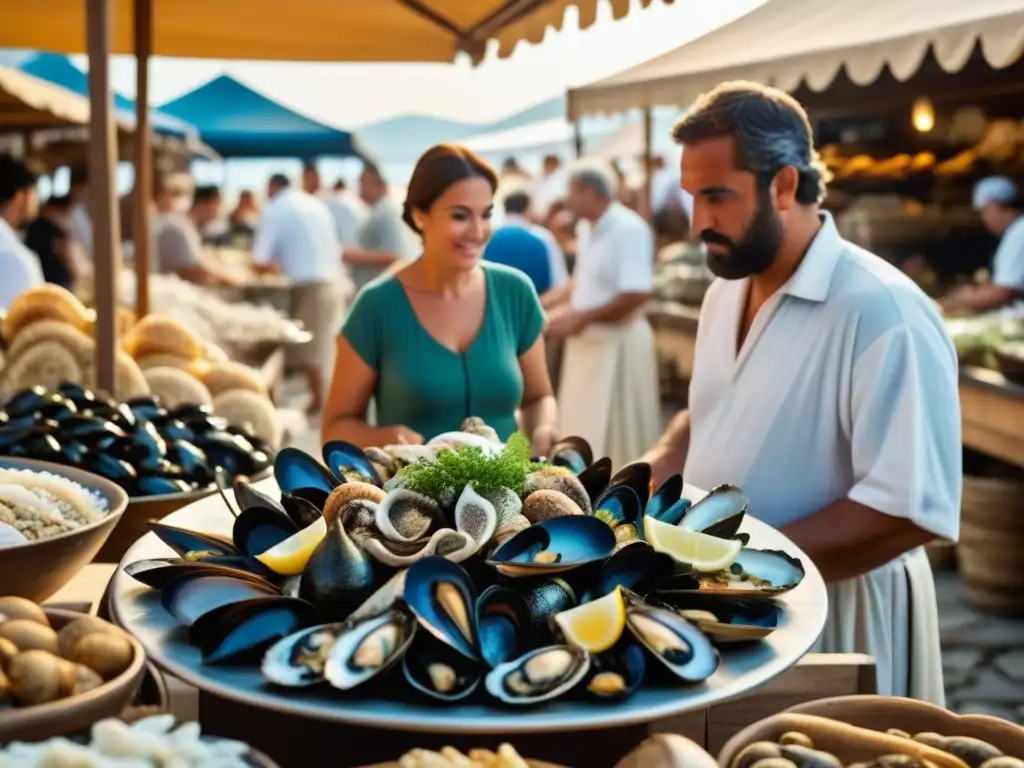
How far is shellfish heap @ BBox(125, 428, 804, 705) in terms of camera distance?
1492 millimetres

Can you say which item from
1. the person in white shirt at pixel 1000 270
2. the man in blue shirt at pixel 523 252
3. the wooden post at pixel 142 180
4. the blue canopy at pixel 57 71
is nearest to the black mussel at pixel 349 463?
the wooden post at pixel 142 180

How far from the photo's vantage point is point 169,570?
5.68 ft

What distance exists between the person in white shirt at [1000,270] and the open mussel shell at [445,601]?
7.93m

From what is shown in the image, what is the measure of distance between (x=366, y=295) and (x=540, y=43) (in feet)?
4.65

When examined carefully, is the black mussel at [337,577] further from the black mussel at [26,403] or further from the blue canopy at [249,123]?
the blue canopy at [249,123]

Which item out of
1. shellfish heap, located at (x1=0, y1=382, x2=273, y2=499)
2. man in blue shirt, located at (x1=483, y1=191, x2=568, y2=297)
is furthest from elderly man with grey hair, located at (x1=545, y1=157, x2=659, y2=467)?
shellfish heap, located at (x1=0, y1=382, x2=273, y2=499)

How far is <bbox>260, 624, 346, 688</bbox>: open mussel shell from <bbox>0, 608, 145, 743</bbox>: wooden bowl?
172 mm

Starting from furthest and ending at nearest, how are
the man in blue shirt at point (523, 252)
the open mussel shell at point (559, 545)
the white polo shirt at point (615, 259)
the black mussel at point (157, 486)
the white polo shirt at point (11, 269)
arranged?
the white polo shirt at point (615, 259) → the man in blue shirt at point (523, 252) → the white polo shirt at point (11, 269) → the black mussel at point (157, 486) → the open mussel shell at point (559, 545)

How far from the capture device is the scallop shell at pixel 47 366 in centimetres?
453

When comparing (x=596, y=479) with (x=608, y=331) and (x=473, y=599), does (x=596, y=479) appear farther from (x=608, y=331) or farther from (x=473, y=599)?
(x=608, y=331)

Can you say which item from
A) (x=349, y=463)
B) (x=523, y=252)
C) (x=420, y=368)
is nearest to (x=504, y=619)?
(x=349, y=463)

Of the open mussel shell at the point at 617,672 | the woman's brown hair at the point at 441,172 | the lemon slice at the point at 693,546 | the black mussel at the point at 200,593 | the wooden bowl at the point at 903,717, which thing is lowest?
the wooden bowl at the point at 903,717

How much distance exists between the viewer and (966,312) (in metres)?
8.95

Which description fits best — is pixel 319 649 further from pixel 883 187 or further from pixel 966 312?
pixel 883 187
